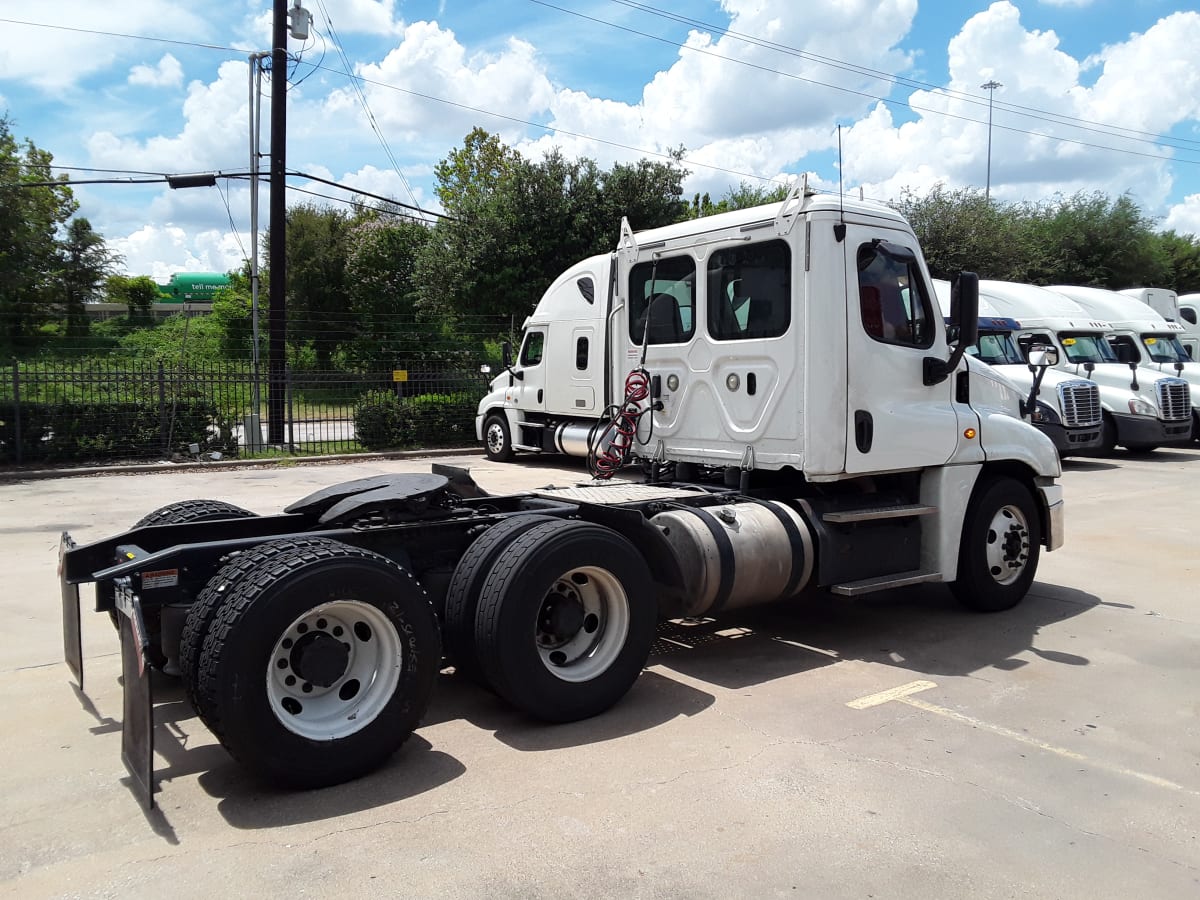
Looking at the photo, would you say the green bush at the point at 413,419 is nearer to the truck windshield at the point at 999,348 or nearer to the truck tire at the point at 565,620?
the truck windshield at the point at 999,348

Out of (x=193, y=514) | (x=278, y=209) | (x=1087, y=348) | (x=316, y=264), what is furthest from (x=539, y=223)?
(x=193, y=514)

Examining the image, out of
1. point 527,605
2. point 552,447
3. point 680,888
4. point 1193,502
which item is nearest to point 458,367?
point 552,447

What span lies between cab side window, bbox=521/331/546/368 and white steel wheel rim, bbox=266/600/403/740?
12665 mm

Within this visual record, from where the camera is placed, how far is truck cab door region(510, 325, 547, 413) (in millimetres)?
16531

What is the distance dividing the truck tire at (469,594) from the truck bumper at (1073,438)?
1445 centimetres

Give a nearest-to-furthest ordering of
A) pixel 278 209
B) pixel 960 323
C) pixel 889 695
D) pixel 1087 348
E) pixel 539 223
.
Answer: pixel 889 695
pixel 960 323
pixel 1087 348
pixel 278 209
pixel 539 223

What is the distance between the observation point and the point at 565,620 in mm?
4801

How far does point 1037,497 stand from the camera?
7.31 m

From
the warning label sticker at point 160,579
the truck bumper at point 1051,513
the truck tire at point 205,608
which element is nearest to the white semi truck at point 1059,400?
the truck bumper at point 1051,513

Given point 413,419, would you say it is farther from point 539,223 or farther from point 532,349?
point 539,223

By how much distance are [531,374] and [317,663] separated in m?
13.1

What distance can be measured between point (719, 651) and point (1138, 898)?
123 inches

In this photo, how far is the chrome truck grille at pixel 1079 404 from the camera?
16.9 metres

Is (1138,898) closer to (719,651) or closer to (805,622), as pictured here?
(719,651)
